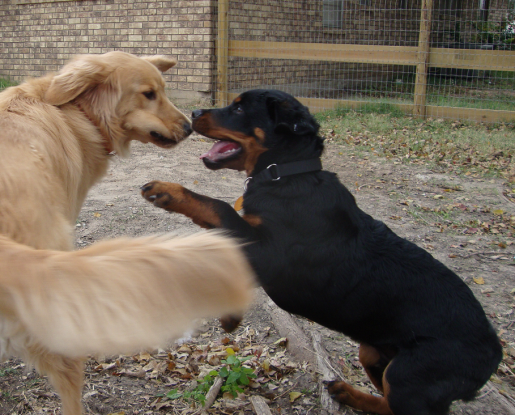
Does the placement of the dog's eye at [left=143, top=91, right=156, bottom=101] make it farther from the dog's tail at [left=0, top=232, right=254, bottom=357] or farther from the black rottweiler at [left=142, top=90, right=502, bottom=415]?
the dog's tail at [left=0, top=232, right=254, bottom=357]

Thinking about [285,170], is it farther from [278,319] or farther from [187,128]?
[278,319]

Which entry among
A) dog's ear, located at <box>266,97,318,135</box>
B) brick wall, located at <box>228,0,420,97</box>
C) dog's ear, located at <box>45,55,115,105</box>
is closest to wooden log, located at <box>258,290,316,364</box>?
dog's ear, located at <box>266,97,318,135</box>

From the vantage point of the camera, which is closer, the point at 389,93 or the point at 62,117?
the point at 62,117

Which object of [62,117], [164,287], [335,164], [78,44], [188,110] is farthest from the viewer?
[78,44]

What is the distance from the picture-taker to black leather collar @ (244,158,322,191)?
283cm

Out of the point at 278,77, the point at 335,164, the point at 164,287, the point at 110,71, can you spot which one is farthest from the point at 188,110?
the point at 164,287

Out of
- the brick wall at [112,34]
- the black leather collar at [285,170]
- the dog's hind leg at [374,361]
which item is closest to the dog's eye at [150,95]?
the black leather collar at [285,170]

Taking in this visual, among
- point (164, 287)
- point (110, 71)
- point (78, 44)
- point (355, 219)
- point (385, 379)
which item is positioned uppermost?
point (78, 44)

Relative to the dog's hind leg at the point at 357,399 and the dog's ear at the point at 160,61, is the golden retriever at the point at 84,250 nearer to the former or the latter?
the dog's ear at the point at 160,61

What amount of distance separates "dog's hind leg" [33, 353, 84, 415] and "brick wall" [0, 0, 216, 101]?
32.1ft

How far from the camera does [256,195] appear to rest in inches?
111

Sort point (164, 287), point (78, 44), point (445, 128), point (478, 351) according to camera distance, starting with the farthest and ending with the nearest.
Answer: point (78, 44) < point (445, 128) < point (478, 351) < point (164, 287)

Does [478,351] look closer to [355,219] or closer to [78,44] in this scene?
[355,219]

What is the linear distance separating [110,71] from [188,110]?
7.94m
